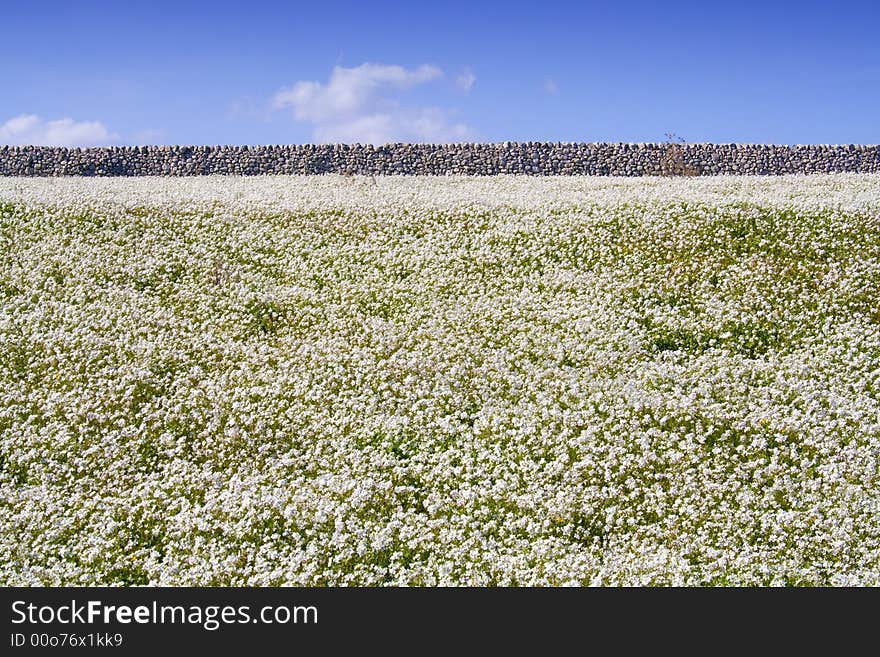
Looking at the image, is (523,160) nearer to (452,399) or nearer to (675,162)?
(675,162)

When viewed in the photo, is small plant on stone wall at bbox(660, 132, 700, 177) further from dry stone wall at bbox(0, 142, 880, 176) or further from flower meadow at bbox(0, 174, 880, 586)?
flower meadow at bbox(0, 174, 880, 586)

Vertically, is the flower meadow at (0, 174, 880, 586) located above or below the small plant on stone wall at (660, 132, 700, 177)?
below

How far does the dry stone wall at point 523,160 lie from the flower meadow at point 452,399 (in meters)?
20.1

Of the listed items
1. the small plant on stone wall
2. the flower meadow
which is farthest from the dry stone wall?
the flower meadow

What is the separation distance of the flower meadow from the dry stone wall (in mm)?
20072

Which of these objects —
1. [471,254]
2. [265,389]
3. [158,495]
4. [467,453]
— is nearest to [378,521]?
A: [467,453]

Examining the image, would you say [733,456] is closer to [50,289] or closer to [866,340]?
[866,340]

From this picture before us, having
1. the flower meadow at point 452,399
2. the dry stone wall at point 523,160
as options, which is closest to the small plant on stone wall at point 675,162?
the dry stone wall at point 523,160

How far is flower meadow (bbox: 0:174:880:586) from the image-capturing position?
10516 mm

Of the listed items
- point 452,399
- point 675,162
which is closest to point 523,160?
point 675,162

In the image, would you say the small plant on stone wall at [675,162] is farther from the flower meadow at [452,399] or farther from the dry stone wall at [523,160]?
the flower meadow at [452,399]

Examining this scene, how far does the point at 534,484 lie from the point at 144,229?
53.4 feet

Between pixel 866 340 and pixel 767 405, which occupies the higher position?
pixel 866 340

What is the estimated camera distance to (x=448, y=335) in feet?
53.5
